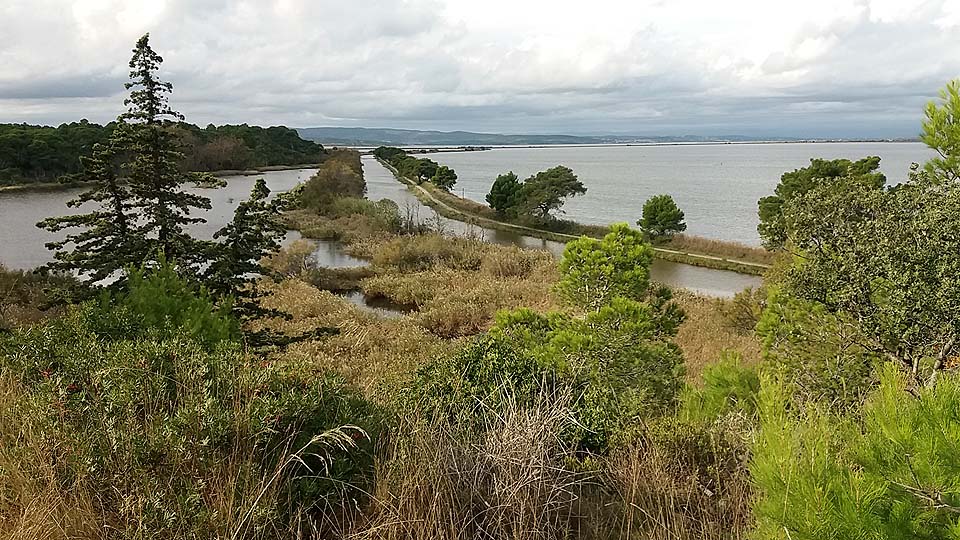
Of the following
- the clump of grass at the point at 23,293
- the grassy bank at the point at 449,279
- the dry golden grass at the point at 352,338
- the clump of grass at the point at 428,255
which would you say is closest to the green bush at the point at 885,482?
A: the grassy bank at the point at 449,279

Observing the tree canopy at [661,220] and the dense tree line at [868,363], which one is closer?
the dense tree line at [868,363]

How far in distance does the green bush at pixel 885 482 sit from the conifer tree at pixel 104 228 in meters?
6.89

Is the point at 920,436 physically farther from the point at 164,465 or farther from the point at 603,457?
the point at 164,465

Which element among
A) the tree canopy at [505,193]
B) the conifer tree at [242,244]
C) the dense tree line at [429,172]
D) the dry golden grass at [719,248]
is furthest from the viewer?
the dense tree line at [429,172]

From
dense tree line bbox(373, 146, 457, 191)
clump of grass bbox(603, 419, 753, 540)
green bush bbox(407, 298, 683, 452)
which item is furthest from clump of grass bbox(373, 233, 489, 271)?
dense tree line bbox(373, 146, 457, 191)

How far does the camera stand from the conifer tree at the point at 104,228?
7.21m

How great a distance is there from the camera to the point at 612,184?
278ft

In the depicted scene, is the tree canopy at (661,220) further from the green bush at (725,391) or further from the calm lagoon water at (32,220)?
the green bush at (725,391)

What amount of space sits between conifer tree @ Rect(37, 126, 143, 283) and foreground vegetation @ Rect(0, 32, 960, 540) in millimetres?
35

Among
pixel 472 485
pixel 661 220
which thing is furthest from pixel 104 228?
pixel 661 220

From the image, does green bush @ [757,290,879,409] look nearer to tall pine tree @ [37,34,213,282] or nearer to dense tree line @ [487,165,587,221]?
tall pine tree @ [37,34,213,282]

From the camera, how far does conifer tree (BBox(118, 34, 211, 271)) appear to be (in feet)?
23.7

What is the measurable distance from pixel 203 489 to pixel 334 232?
3623cm

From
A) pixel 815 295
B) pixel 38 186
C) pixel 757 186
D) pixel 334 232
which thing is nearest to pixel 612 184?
pixel 757 186
